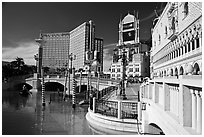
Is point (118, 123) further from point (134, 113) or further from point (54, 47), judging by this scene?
point (54, 47)

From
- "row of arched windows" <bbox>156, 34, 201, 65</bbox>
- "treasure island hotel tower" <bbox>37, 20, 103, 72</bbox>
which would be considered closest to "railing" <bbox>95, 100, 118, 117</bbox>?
"row of arched windows" <bbox>156, 34, 201, 65</bbox>

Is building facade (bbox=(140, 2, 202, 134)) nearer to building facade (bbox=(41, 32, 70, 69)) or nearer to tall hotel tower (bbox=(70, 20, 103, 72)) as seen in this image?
tall hotel tower (bbox=(70, 20, 103, 72))

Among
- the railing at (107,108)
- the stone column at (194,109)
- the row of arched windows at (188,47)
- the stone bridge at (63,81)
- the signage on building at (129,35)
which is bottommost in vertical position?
the railing at (107,108)

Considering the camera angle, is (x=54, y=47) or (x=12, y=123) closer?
(x=12, y=123)

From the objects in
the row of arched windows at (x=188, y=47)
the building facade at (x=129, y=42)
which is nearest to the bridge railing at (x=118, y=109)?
the row of arched windows at (x=188, y=47)

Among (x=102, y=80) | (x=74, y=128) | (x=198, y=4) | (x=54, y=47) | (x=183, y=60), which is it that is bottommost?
(x=74, y=128)

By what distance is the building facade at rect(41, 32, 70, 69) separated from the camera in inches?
1066

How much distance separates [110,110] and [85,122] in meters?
1.25

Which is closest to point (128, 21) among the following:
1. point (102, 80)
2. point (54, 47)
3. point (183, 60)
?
point (54, 47)

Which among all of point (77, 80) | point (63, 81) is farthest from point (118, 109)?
point (63, 81)

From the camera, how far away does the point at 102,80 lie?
1252 centimetres

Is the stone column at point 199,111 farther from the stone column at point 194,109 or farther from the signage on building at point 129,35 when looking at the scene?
the signage on building at point 129,35

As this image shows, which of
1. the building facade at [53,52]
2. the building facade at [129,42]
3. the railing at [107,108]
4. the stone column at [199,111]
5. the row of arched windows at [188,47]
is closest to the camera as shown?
the stone column at [199,111]

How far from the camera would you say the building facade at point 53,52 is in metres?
27.1
